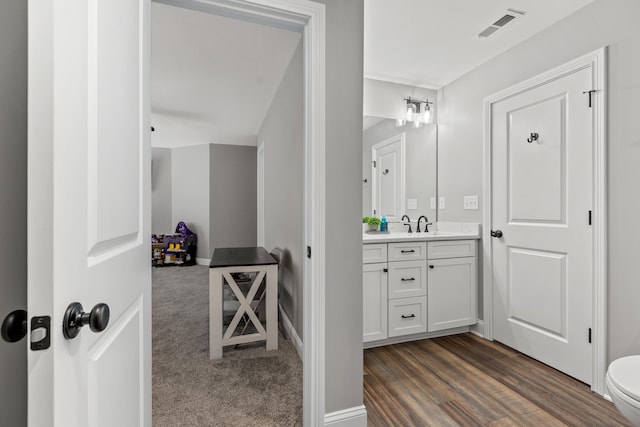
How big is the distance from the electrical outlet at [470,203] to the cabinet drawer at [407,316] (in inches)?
37.6

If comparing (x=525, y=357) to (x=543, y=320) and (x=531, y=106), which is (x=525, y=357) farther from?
(x=531, y=106)

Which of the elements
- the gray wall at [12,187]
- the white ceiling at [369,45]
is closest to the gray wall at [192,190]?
the white ceiling at [369,45]

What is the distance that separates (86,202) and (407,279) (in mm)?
2256

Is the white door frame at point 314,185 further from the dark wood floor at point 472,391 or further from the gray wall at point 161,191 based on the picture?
the gray wall at point 161,191

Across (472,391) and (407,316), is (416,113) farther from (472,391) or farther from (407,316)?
(472,391)

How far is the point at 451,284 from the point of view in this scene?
261 cm

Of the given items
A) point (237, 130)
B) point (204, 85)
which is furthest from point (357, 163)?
point (237, 130)

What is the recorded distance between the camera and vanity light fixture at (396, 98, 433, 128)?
120 inches

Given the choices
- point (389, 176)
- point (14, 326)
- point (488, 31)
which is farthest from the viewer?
point (389, 176)

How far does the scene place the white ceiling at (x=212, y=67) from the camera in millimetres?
2100

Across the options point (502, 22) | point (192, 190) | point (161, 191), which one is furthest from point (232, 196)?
point (502, 22)

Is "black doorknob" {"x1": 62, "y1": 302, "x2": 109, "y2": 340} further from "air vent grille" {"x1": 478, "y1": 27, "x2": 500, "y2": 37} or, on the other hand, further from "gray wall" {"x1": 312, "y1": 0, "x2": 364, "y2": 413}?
"air vent grille" {"x1": 478, "y1": 27, "x2": 500, "y2": 37}

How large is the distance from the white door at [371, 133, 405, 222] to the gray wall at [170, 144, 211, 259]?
12.9 feet

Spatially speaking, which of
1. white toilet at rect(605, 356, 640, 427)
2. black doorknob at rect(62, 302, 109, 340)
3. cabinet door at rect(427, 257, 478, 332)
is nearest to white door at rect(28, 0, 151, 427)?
black doorknob at rect(62, 302, 109, 340)
